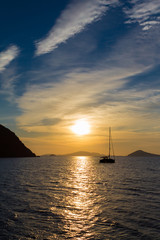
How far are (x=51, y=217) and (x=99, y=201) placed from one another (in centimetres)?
811

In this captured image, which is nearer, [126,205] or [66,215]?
[66,215]

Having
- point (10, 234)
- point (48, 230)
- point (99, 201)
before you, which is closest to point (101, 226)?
point (48, 230)

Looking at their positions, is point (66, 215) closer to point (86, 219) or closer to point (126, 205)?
point (86, 219)

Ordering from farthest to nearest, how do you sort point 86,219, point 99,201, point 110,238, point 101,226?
1. point 99,201
2. point 86,219
3. point 101,226
4. point 110,238

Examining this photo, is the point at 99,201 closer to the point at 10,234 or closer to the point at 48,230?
the point at 48,230

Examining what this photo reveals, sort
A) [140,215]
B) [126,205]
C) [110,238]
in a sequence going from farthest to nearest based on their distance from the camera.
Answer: [126,205] → [140,215] → [110,238]

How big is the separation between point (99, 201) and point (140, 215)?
263 inches

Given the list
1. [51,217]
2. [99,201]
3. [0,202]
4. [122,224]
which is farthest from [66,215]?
[0,202]

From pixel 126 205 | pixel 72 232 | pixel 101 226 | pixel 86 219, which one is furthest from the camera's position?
pixel 126 205

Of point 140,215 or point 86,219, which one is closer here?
point 86,219

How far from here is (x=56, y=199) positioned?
25.0m

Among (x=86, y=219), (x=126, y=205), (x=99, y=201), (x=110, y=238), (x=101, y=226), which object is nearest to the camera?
(x=110, y=238)

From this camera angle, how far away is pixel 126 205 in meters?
22.2

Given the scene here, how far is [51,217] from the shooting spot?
1797 cm
